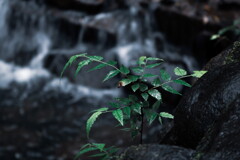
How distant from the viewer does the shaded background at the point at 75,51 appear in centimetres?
568

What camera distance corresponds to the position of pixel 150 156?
180 cm

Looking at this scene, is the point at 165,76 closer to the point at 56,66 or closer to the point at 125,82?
the point at 125,82

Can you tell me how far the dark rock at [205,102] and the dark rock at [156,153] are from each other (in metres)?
0.29

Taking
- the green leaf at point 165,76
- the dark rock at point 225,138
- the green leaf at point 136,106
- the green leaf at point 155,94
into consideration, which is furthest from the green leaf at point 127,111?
the dark rock at point 225,138

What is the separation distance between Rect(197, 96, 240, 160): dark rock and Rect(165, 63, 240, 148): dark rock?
146mm

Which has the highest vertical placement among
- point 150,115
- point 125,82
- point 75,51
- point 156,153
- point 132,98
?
point 125,82

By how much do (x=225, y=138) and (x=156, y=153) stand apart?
414 mm

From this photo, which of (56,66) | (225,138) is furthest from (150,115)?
(56,66)

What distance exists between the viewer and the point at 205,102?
1.98 m

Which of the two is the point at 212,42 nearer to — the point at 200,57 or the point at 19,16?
the point at 200,57

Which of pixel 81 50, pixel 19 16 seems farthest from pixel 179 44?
pixel 19 16

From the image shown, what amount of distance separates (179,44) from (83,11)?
2.90 m

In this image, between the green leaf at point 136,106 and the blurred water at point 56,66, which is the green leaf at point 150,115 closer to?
the green leaf at point 136,106

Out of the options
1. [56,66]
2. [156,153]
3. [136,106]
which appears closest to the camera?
[156,153]
